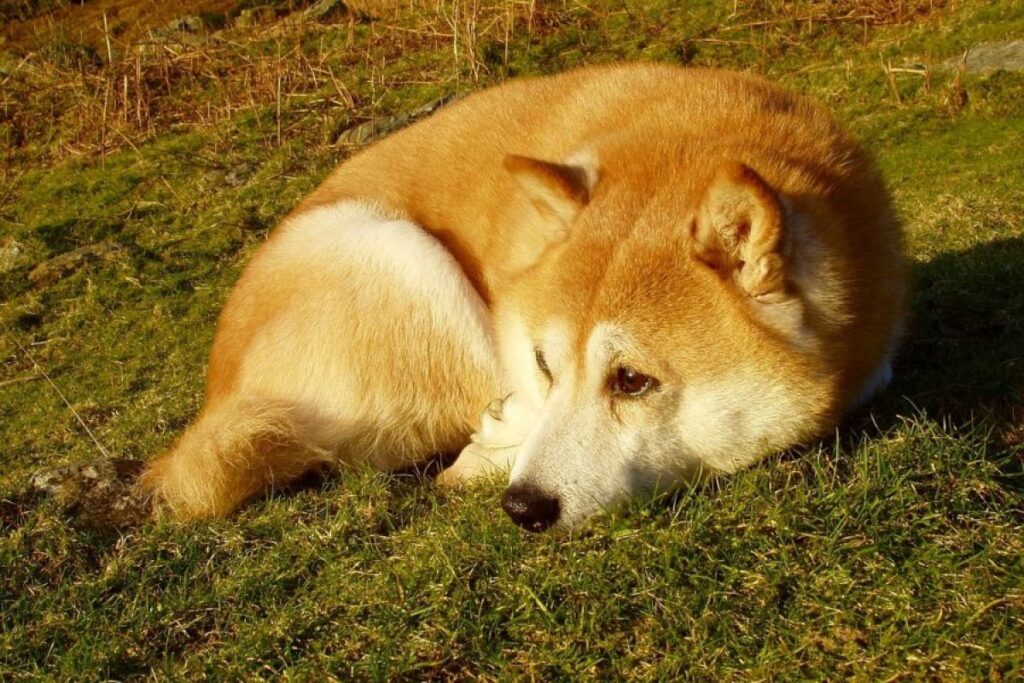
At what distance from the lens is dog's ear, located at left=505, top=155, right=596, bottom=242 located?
10.1ft

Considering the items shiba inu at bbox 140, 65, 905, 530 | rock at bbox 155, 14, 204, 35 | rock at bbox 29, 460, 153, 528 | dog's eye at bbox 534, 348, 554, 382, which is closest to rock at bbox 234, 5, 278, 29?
rock at bbox 155, 14, 204, 35

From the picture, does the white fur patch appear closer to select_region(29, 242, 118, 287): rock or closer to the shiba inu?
the shiba inu

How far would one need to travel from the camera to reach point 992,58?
7.62 metres

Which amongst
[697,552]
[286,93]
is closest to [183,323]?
[286,93]

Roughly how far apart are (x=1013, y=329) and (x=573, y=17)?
658 cm

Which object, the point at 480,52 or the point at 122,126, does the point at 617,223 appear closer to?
the point at 480,52

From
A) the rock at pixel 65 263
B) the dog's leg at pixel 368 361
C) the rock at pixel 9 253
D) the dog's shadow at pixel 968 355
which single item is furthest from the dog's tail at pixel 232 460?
the rock at pixel 9 253

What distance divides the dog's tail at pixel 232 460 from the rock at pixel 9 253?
454 centimetres

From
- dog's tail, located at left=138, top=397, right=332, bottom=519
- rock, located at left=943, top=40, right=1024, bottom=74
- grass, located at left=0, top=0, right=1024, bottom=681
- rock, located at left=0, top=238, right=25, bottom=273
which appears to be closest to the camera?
grass, located at left=0, top=0, right=1024, bottom=681

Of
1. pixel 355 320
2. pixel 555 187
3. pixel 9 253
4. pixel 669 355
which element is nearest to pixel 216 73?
pixel 9 253

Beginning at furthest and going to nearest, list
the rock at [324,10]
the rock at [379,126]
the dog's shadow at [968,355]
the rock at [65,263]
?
the rock at [324,10], the rock at [379,126], the rock at [65,263], the dog's shadow at [968,355]

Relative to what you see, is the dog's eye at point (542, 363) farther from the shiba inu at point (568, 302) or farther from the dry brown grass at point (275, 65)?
the dry brown grass at point (275, 65)

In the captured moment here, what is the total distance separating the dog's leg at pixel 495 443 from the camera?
3551mm

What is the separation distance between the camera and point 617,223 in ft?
10.0
